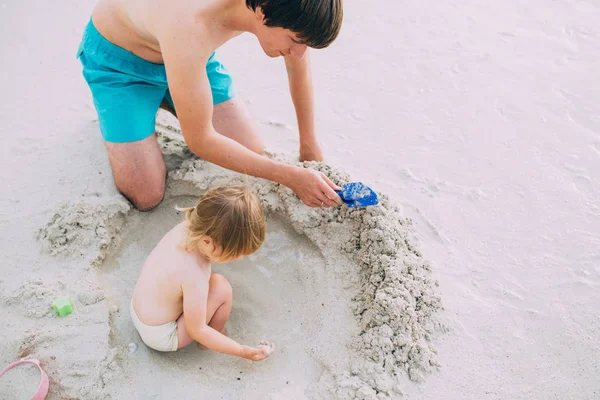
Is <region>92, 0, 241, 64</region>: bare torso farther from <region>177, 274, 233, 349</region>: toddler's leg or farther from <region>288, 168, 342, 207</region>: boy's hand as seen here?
<region>177, 274, 233, 349</region>: toddler's leg

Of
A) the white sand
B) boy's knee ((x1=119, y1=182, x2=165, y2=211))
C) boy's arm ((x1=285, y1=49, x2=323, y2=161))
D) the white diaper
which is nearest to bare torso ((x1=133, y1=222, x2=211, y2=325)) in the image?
the white diaper

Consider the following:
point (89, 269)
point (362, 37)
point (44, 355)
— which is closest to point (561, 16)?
point (362, 37)

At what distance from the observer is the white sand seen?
172 centimetres

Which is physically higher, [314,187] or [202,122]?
[202,122]

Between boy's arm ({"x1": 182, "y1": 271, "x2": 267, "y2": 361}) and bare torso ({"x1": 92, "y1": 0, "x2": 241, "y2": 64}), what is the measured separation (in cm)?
73

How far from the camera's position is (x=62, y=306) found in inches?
68.1

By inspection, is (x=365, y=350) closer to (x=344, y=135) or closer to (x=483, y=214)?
(x=483, y=214)

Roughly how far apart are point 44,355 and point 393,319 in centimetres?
114

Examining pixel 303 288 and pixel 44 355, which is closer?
pixel 44 355

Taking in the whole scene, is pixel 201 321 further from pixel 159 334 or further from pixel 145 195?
pixel 145 195

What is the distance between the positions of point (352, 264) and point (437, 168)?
0.74 metres

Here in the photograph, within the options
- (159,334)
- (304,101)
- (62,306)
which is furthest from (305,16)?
(62,306)

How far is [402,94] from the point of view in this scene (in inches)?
111

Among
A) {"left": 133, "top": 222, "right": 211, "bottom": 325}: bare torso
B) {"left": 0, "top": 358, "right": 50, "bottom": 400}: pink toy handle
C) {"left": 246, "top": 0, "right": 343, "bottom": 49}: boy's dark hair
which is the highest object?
{"left": 246, "top": 0, "right": 343, "bottom": 49}: boy's dark hair
